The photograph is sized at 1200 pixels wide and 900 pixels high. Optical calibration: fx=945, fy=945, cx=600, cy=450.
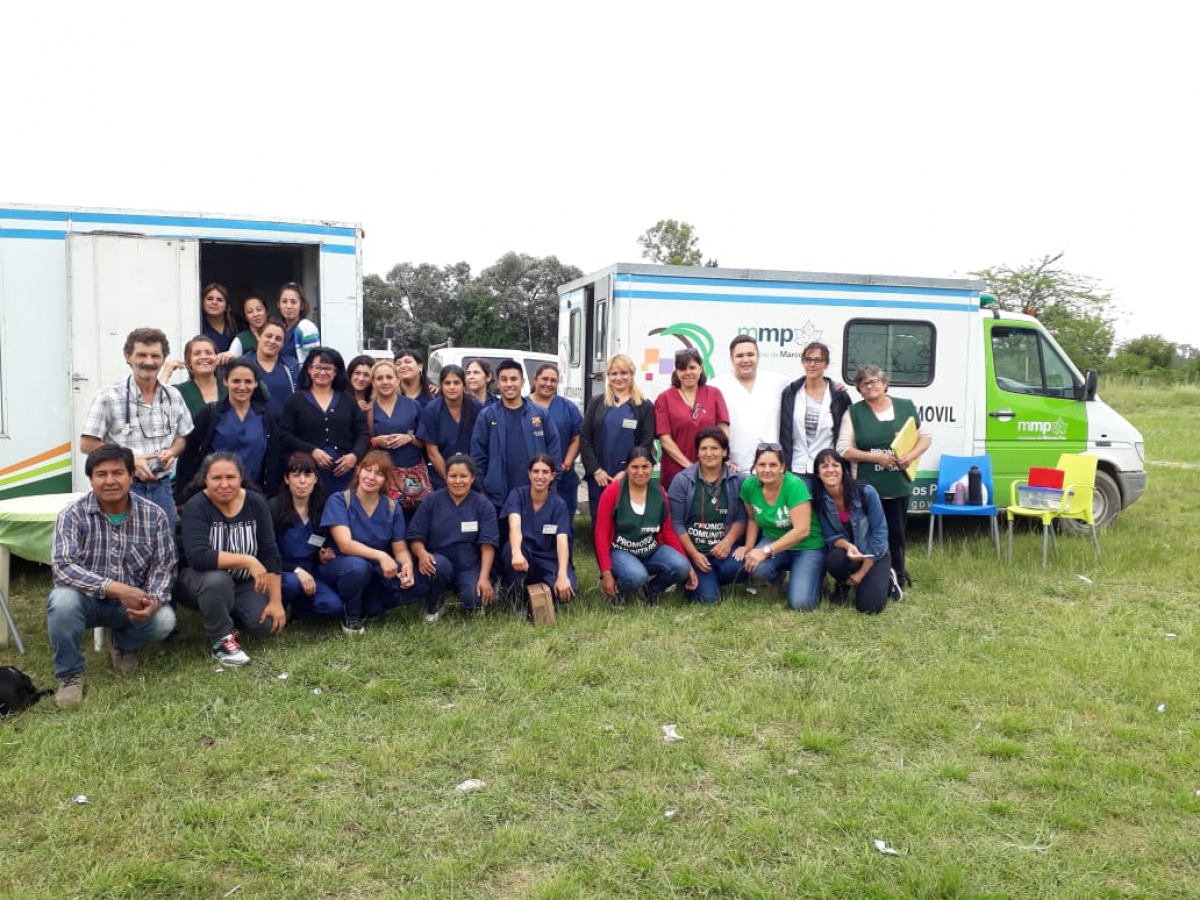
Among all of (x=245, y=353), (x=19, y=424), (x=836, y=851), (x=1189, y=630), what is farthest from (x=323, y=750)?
A: (x=1189, y=630)

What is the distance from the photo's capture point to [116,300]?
667 centimetres

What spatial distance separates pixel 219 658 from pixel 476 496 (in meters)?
1.71

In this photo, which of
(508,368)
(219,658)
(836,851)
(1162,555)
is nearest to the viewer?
(836,851)

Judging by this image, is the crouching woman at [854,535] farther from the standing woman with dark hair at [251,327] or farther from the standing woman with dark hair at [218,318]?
the standing woman with dark hair at [218,318]

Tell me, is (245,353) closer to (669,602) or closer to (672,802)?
(669,602)

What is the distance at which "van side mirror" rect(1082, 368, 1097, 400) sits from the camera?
846cm

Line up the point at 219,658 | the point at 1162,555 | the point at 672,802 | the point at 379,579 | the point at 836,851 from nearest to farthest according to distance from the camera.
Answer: the point at 836,851 → the point at 672,802 → the point at 219,658 → the point at 379,579 → the point at 1162,555

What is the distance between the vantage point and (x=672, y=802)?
3557 millimetres

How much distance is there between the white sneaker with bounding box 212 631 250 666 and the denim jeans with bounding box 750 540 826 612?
3.19 m

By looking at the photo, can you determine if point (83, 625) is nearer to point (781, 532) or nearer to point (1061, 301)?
point (781, 532)

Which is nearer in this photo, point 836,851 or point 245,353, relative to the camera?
point 836,851

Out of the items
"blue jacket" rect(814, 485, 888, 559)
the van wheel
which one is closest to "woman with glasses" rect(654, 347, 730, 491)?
"blue jacket" rect(814, 485, 888, 559)

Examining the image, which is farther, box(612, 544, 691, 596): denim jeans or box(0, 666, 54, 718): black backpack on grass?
box(612, 544, 691, 596): denim jeans

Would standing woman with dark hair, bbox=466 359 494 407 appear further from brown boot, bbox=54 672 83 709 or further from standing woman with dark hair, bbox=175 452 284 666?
brown boot, bbox=54 672 83 709
